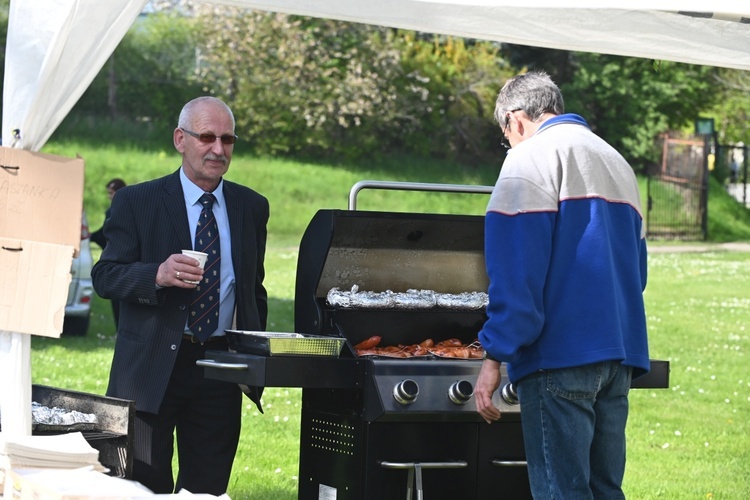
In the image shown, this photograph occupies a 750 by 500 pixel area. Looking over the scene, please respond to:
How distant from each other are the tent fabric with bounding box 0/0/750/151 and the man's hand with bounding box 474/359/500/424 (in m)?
1.39

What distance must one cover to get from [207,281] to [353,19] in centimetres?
137

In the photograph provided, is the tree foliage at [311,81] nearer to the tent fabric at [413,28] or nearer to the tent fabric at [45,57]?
the tent fabric at [413,28]

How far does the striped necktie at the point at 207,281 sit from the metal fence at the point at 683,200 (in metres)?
24.6

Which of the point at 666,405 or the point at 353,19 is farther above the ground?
the point at 353,19

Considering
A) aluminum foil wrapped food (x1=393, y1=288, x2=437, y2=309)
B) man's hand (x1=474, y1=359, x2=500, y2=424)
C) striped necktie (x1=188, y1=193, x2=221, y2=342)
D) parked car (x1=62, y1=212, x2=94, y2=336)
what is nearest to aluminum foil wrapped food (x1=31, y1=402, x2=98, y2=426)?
striped necktie (x1=188, y1=193, x2=221, y2=342)

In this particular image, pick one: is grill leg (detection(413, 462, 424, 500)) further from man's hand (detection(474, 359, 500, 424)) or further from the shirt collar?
the shirt collar

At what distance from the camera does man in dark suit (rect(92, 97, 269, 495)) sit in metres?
4.28

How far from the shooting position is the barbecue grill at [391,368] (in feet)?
13.4

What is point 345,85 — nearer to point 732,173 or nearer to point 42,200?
point 732,173

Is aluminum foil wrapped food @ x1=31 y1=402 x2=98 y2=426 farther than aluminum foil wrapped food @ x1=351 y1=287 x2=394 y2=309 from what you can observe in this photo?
No

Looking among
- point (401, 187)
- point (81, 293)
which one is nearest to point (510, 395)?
point (401, 187)

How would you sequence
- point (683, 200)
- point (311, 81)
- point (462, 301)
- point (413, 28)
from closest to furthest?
point (462, 301) → point (413, 28) → point (311, 81) → point (683, 200)

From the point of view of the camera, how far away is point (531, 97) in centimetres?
381

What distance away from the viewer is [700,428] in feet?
29.9
